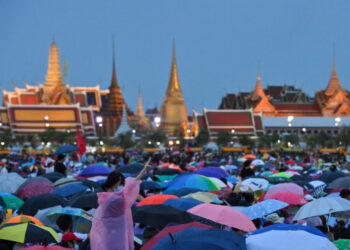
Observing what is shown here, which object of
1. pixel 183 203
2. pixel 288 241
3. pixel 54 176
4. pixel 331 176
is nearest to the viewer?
pixel 288 241

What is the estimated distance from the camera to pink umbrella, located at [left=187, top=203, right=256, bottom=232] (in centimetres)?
709

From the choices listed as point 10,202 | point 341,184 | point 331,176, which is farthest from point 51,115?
point 10,202

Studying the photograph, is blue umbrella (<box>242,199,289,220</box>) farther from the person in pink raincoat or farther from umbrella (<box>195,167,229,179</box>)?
umbrella (<box>195,167,229,179</box>)

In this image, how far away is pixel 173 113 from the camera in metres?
70.6

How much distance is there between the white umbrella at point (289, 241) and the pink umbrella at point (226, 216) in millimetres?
1184

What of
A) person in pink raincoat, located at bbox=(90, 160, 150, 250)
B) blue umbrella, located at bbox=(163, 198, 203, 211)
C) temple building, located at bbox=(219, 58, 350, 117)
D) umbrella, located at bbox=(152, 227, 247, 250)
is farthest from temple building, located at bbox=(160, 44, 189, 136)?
umbrella, located at bbox=(152, 227, 247, 250)

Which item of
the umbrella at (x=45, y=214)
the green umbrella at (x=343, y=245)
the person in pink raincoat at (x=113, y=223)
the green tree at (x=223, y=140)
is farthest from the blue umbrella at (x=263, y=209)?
the green tree at (x=223, y=140)

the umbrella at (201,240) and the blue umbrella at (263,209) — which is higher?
the umbrella at (201,240)

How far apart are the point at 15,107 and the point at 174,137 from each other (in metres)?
13.9

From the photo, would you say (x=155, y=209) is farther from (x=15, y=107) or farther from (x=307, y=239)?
(x=15, y=107)

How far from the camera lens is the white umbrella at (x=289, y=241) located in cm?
559

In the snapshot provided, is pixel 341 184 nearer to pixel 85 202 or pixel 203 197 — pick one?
pixel 203 197

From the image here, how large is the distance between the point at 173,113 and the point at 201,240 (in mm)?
65310

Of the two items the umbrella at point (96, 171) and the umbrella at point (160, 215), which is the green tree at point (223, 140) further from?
the umbrella at point (160, 215)
